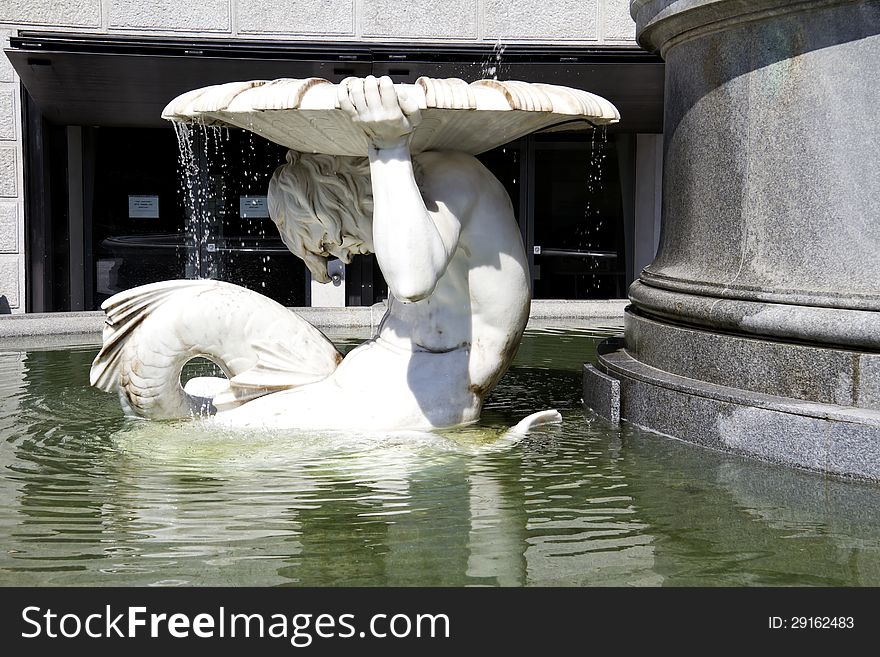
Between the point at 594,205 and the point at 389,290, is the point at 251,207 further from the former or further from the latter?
the point at 389,290

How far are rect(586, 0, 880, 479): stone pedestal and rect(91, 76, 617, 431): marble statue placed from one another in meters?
0.63

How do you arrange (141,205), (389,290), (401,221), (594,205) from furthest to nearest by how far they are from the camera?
(594,205) < (141,205) < (389,290) < (401,221)

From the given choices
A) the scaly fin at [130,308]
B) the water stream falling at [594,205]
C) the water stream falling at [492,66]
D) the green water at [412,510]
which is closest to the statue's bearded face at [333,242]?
the scaly fin at [130,308]

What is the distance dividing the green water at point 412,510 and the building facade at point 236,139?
21.0 ft

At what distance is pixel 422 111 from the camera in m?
3.72

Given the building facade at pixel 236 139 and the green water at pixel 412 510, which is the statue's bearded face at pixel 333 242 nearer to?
the green water at pixel 412 510

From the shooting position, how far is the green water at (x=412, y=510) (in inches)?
109

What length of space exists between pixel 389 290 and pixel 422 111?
0.61m

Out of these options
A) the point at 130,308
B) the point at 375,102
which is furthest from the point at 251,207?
the point at 375,102

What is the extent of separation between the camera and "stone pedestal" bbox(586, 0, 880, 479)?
3859 mm
